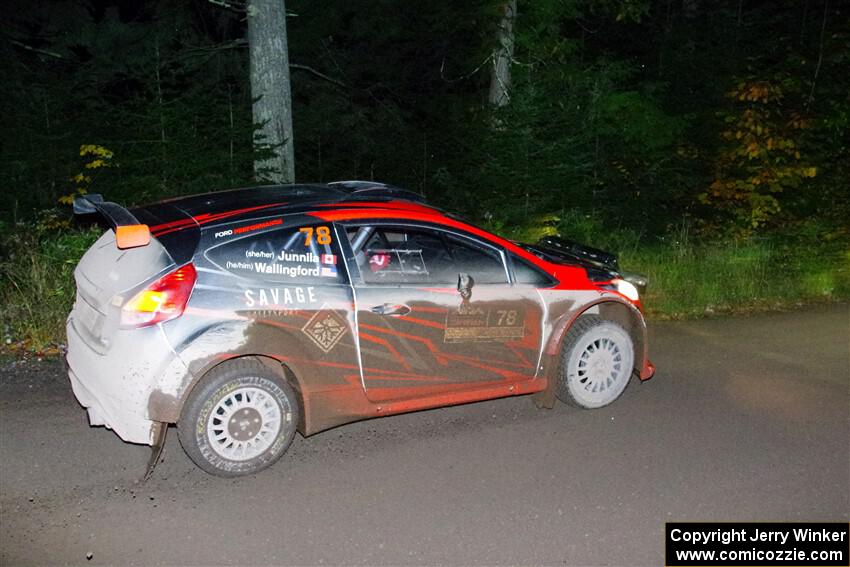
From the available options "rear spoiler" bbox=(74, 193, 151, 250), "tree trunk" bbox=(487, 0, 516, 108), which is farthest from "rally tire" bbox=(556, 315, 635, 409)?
"tree trunk" bbox=(487, 0, 516, 108)

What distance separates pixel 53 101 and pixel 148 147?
412cm

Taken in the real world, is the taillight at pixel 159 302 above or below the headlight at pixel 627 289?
above

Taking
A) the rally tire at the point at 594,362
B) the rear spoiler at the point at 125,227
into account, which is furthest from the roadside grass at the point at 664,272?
the rally tire at the point at 594,362

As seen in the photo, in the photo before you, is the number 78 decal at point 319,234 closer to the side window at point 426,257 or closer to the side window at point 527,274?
the side window at point 426,257

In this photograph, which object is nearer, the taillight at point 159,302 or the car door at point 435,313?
the taillight at point 159,302

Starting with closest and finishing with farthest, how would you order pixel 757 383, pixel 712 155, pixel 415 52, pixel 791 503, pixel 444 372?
pixel 791 503 → pixel 444 372 → pixel 757 383 → pixel 712 155 → pixel 415 52

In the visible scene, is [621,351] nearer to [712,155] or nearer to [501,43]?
[501,43]

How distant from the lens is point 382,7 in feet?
60.8

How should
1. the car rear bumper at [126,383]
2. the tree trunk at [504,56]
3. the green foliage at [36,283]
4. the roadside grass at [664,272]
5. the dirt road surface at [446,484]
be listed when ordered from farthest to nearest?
the tree trunk at [504,56] < the roadside grass at [664,272] < the green foliage at [36,283] < the car rear bumper at [126,383] < the dirt road surface at [446,484]

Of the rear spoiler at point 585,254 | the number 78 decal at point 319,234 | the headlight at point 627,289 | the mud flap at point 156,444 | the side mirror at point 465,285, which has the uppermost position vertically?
the number 78 decal at point 319,234

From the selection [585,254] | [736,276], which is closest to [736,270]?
[736,276]

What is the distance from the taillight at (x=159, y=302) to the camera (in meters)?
4.71

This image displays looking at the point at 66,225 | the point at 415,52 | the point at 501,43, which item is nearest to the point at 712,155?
the point at 501,43

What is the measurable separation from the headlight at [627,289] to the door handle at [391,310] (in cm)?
198
